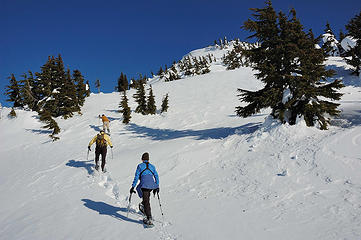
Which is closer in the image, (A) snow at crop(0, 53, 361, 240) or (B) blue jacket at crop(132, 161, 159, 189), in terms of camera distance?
(A) snow at crop(0, 53, 361, 240)

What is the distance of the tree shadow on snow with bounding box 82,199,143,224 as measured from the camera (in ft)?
21.8

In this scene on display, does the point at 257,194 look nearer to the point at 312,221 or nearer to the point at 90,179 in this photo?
the point at 312,221

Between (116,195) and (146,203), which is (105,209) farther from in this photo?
(146,203)

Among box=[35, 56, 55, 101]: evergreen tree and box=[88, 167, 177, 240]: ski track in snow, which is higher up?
box=[35, 56, 55, 101]: evergreen tree

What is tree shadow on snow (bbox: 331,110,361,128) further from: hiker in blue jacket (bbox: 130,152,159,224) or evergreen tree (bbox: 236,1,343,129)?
hiker in blue jacket (bbox: 130,152,159,224)

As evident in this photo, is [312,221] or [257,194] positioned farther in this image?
[257,194]

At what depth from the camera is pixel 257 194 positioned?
6.72 meters

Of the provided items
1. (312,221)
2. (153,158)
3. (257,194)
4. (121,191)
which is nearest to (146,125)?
(153,158)

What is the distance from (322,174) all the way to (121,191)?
24.2 ft

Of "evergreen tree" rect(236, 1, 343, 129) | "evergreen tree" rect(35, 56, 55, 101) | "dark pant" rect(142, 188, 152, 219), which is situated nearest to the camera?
"dark pant" rect(142, 188, 152, 219)

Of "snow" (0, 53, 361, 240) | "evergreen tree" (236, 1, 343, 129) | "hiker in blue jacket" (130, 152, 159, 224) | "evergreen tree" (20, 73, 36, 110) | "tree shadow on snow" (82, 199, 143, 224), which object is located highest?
"evergreen tree" (20, 73, 36, 110)

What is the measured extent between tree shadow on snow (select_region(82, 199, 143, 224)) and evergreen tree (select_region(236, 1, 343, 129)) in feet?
27.5

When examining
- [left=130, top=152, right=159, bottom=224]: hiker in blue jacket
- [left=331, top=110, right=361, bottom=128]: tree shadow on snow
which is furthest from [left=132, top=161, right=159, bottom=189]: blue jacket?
[left=331, top=110, right=361, bottom=128]: tree shadow on snow

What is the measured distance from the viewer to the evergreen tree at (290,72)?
10.4 m
